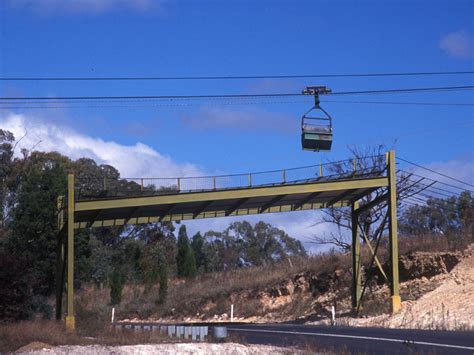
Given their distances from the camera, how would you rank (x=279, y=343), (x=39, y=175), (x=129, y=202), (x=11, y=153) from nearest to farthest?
(x=279, y=343) < (x=129, y=202) < (x=39, y=175) < (x=11, y=153)

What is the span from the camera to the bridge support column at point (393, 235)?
127 ft

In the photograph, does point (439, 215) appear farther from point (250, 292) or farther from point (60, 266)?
point (60, 266)

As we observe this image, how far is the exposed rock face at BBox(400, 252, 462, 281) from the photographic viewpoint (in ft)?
143

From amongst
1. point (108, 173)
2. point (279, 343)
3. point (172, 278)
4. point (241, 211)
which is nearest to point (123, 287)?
point (172, 278)

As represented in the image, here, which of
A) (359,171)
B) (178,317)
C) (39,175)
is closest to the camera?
(359,171)

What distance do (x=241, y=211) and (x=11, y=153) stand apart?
43991 millimetres

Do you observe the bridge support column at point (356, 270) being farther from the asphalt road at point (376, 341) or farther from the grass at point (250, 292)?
the asphalt road at point (376, 341)

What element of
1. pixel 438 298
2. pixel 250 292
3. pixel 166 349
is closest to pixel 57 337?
pixel 166 349

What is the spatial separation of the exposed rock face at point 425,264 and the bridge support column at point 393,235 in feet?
18.0

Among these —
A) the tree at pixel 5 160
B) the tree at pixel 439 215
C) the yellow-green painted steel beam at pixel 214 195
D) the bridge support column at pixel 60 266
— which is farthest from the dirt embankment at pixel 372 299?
the tree at pixel 5 160

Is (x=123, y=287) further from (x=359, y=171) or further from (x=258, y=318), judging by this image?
(x=359, y=171)

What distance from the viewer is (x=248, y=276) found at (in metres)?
63.1

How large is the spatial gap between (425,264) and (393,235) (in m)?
6.80

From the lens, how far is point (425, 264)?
4494 centimetres
